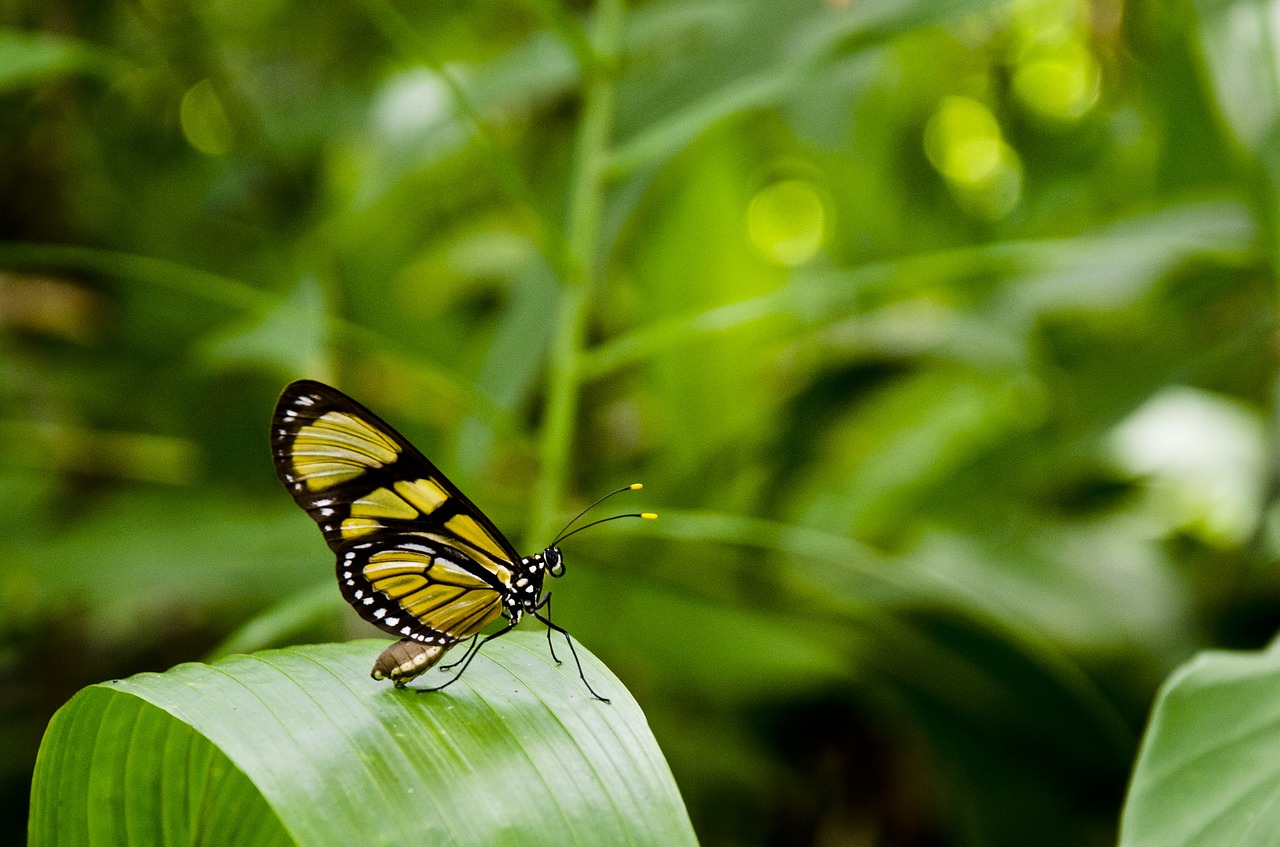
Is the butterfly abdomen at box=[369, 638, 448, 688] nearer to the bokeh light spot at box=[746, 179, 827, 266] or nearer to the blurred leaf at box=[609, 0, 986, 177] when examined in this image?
the blurred leaf at box=[609, 0, 986, 177]

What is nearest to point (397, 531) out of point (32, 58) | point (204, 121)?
point (32, 58)

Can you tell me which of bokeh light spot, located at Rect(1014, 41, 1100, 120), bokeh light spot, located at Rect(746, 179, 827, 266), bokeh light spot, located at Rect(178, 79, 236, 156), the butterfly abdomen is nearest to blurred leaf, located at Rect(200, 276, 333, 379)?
the butterfly abdomen

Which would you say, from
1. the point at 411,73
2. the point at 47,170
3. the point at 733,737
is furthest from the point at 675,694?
the point at 47,170

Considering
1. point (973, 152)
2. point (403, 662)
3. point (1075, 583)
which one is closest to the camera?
point (403, 662)

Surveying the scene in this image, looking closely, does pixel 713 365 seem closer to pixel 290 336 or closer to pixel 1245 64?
pixel 290 336

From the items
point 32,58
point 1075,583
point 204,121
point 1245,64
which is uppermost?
point 204,121

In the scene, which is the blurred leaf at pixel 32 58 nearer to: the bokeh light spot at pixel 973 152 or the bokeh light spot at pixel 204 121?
the bokeh light spot at pixel 204 121
